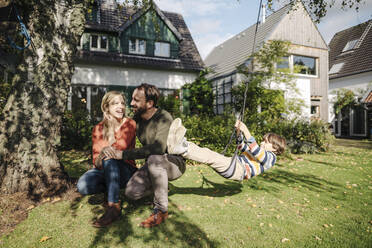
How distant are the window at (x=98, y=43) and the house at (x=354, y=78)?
17.5 m

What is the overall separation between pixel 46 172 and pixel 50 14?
2.34m

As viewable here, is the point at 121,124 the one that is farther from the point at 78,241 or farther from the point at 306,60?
the point at 306,60

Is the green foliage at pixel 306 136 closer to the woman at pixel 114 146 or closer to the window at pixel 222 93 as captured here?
the window at pixel 222 93

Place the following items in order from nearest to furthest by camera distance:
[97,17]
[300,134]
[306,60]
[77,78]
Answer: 1. [300,134]
2. [77,78]
3. [97,17]
4. [306,60]

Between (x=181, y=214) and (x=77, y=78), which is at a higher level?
(x=77, y=78)

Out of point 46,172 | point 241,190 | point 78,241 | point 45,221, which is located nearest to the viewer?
point 78,241

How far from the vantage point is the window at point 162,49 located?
47.0ft

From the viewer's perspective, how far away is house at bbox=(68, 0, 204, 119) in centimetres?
1253

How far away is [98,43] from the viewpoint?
517 inches

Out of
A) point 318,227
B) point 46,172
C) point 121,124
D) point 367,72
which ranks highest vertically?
point 367,72

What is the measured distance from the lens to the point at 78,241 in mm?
2361

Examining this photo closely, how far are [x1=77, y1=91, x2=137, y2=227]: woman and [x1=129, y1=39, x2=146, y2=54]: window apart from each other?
38.4 ft

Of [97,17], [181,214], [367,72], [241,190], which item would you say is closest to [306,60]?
[367,72]

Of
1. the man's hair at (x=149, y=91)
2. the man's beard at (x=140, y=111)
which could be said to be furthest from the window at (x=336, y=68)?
the man's beard at (x=140, y=111)
